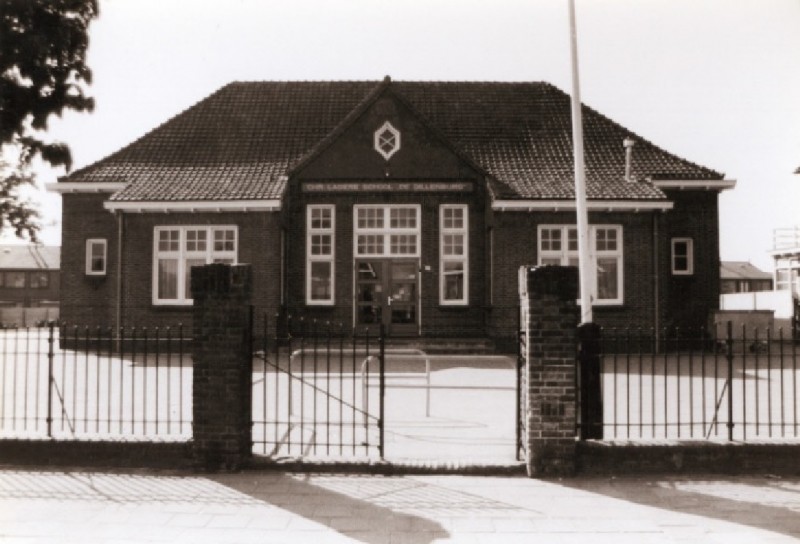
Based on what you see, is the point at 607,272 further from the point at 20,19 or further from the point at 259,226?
the point at 20,19

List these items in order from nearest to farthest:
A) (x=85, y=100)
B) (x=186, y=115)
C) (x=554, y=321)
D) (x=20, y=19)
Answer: (x=20, y=19), (x=85, y=100), (x=554, y=321), (x=186, y=115)

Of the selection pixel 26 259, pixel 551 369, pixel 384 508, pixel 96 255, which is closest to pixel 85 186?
pixel 96 255

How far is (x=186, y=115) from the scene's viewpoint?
2634 cm

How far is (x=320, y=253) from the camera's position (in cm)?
2317

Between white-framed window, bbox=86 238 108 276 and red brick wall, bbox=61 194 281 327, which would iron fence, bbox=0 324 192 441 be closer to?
red brick wall, bbox=61 194 281 327

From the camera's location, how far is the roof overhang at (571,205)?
21844 millimetres

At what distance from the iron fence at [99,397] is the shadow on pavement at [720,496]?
4.74 metres

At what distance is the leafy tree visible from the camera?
6023 mm

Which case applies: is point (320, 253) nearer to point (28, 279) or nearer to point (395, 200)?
point (395, 200)

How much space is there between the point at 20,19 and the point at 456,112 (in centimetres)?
2139

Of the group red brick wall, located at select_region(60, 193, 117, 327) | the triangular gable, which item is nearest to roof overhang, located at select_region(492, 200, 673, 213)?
the triangular gable

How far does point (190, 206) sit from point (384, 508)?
1728 centimetres

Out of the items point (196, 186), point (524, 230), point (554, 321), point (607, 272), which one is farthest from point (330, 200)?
point (554, 321)

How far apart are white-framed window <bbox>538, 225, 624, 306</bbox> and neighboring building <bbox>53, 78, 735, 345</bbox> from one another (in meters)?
0.04
